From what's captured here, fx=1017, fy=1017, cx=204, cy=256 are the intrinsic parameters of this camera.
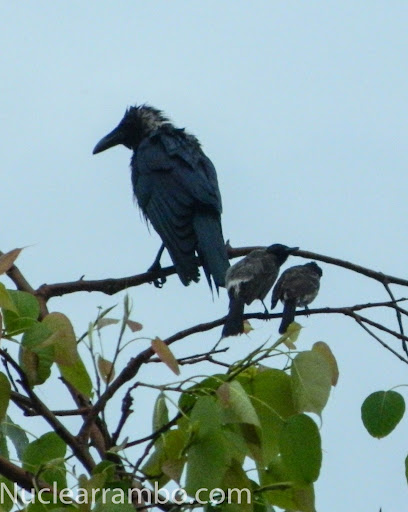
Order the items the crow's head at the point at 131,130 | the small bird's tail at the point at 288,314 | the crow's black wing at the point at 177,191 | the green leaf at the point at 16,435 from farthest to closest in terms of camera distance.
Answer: the crow's head at the point at 131,130, the crow's black wing at the point at 177,191, the small bird's tail at the point at 288,314, the green leaf at the point at 16,435

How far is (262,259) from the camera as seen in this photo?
208 inches

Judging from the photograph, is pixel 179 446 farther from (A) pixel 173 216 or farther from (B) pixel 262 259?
(A) pixel 173 216

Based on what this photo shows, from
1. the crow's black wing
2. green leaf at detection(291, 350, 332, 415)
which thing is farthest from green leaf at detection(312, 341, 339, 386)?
the crow's black wing

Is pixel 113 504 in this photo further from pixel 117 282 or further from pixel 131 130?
pixel 131 130

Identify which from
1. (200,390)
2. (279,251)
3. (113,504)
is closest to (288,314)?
(279,251)

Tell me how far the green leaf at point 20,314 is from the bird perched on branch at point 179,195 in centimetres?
322

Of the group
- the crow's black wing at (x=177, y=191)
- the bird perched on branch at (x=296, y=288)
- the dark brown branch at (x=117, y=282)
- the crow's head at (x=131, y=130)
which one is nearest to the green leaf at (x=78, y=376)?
the dark brown branch at (x=117, y=282)

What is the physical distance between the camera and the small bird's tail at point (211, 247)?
571cm

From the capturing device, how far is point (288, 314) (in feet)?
14.9

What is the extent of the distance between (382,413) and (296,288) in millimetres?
2681

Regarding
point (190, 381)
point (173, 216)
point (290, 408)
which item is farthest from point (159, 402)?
point (173, 216)

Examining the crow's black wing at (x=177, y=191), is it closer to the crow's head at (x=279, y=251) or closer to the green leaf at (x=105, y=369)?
the crow's head at (x=279, y=251)

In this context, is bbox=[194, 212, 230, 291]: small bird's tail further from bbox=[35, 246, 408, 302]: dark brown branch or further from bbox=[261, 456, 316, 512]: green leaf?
bbox=[261, 456, 316, 512]: green leaf

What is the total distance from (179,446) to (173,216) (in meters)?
4.27
